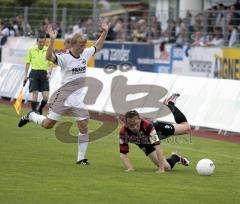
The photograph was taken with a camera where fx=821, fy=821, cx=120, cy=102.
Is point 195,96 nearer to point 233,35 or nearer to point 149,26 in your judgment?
point 233,35

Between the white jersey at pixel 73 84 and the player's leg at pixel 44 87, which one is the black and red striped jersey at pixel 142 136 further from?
the player's leg at pixel 44 87

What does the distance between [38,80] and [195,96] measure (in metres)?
4.70

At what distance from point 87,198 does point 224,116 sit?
1050 cm

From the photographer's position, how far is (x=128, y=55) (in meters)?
31.9

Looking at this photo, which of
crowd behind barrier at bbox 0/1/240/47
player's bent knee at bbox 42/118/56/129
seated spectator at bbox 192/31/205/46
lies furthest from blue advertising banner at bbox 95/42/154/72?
player's bent knee at bbox 42/118/56/129

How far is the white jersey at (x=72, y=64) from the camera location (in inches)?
562

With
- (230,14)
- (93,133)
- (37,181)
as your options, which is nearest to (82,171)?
(37,181)

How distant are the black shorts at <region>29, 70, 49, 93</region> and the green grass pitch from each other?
4.99m

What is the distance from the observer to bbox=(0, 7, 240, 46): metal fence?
94.4 feet

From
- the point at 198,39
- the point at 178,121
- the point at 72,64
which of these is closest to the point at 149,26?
the point at 198,39

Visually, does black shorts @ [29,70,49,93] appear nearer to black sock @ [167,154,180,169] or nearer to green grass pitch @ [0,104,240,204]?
green grass pitch @ [0,104,240,204]

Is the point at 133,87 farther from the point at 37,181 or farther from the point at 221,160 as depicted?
the point at 37,181

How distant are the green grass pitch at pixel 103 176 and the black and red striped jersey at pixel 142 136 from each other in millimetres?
505

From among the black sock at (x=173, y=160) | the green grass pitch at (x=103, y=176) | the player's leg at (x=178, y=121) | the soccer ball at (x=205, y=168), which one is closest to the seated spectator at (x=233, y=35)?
the green grass pitch at (x=103, y=176)
